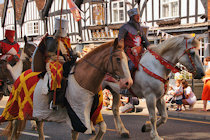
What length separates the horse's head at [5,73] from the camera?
8.30 m

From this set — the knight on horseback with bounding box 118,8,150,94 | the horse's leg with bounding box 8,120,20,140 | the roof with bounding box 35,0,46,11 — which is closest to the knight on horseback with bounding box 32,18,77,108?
the horse's leg with bounding box 8,120,20,140

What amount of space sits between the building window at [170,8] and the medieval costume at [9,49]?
14.1 meters

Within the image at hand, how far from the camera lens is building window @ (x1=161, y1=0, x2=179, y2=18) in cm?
1989

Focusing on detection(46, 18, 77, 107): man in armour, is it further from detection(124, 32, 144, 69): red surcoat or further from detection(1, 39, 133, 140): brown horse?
detection(124, 32, 144, 69): red surcoat

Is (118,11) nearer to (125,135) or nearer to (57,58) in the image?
(125,135)

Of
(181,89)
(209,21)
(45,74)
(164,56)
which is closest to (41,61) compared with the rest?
(45,74)

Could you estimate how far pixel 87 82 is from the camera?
15.5ft

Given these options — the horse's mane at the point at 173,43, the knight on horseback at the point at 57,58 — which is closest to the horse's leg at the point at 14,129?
the knight on horseback at the point at 57,58

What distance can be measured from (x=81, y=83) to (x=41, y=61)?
1.01 metres

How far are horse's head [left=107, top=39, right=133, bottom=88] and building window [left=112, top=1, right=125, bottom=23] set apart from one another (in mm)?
19078

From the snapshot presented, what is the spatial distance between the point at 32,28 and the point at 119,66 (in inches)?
1169

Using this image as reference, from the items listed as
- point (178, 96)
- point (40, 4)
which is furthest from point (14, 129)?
point (40, 4)

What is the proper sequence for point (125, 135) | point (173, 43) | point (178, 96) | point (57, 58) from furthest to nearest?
point (178, 96)
point (125, 135)
point (173, 43)
point (57, 58)

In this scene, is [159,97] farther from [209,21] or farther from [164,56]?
[209,21]
